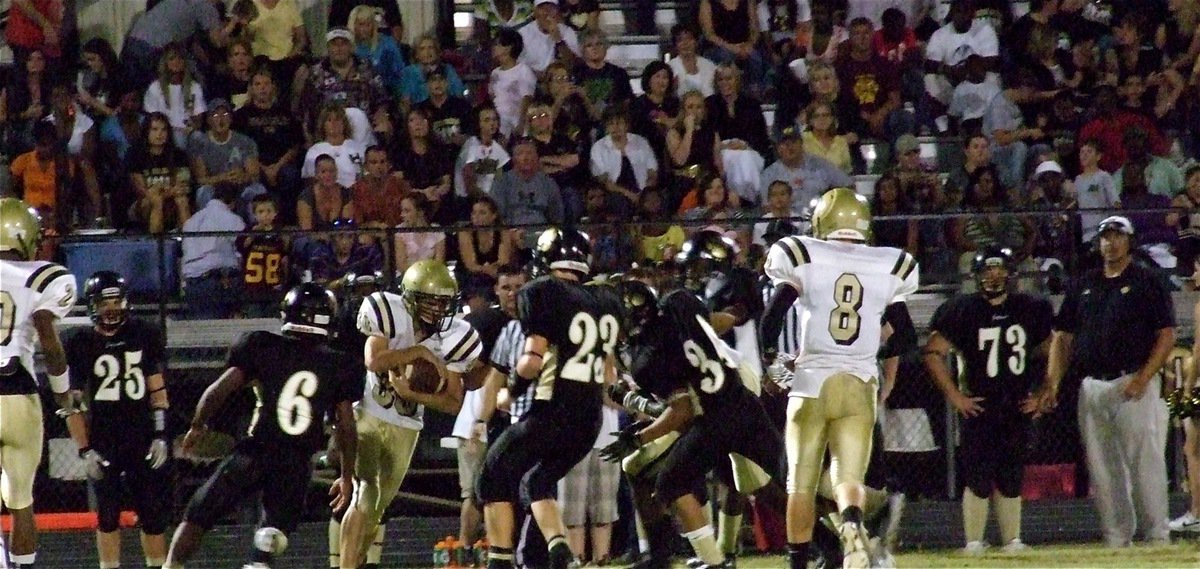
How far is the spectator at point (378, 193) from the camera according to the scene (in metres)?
11.2

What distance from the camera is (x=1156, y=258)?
11.3 m

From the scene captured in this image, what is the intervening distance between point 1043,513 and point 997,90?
3.47 m

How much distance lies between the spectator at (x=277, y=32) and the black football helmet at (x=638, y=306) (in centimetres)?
496

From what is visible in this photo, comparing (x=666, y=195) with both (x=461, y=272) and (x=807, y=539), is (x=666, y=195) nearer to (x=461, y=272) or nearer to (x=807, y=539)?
(x=461, y=272)

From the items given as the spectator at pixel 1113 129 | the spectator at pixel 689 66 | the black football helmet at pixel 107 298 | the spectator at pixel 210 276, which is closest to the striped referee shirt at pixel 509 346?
the black football helmet at pixel 107 298

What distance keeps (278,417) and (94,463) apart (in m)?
1.75

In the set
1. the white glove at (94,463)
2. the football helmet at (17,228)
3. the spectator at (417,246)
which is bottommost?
the white glove at (94,463)

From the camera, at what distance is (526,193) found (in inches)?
447

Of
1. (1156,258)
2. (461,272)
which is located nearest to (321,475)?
(461,272)

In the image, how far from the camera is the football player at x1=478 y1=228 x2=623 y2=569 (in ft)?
25.2

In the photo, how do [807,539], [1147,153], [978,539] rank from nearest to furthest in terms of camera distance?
[807,539] → [978,539] → [1147,153]

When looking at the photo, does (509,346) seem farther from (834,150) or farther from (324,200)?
(834,150)

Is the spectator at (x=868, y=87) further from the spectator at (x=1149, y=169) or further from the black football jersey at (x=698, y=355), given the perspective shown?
the black football jersey at (x=698, y=355)

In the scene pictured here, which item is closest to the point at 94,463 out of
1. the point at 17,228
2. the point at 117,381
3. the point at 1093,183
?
the point at 117,381
